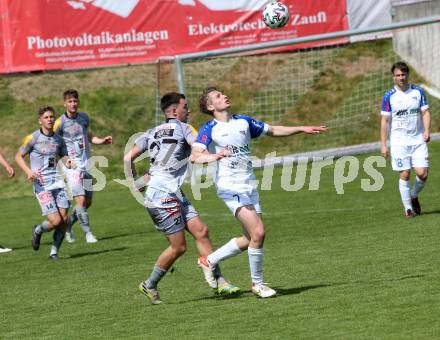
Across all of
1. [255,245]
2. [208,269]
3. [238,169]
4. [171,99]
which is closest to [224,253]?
[208,269]

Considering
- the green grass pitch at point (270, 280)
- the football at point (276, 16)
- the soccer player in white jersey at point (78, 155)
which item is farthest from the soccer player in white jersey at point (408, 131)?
the soccer player in white jersey at point (78, 155)

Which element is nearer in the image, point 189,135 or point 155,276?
point 155,276

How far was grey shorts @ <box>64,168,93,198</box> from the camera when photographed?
56.4ft

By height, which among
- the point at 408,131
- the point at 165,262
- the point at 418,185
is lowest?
the point at 165,262

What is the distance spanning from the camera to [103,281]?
1293cm

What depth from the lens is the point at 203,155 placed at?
10.3 meters

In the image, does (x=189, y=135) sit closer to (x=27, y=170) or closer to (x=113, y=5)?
(x=27, y=170)

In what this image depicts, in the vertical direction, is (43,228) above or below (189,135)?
below

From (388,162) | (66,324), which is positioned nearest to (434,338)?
(66,324)

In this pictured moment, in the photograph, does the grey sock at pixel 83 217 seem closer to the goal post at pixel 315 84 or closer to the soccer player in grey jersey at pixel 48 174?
the soccer player in grey jersey at pixel 48 174

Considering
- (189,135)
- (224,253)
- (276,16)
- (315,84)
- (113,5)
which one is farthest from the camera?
(315,84)

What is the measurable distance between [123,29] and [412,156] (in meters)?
11.9

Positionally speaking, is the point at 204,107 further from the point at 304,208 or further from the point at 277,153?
the point at 277,153

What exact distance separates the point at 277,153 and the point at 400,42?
4858 millimetres
